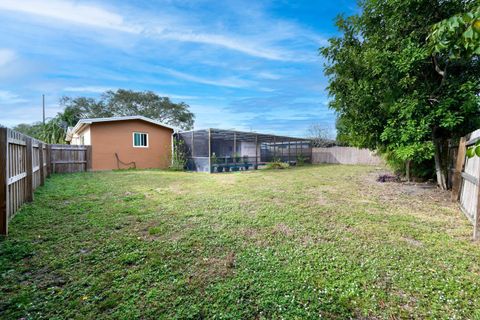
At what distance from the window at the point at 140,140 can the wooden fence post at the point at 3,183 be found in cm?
1049

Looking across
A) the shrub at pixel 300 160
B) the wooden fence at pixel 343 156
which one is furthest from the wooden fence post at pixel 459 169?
the wooden fence at pixel 343 156

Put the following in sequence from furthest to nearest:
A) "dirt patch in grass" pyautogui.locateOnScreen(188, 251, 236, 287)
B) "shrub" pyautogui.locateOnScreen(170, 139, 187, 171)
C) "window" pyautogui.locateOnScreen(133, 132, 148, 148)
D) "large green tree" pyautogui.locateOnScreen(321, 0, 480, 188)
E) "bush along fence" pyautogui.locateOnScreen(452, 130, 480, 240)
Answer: "window" pyautogui.locateOnScreen(133, 132, 148, 148) → "shrub" pyautogui.locateOnScreen(170, 139, 187, 171) → "large green tree" pyautogui.locateOnScreen(321, 0, 480, 188) → "bush along fence" pyautogui.locateOnScreen(452, 130, 480, 240) → "dirt patch in grass" pyautogui.locateOnScreen(188, 251, 236, 287)

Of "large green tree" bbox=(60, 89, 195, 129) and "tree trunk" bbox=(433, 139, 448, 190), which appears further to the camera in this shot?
"large green tree" bbox=(60, 89, 195, 129)

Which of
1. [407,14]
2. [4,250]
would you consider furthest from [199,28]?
[4,250]

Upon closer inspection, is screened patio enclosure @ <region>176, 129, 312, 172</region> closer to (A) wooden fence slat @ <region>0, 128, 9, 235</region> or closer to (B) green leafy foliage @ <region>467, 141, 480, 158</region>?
(A) wooden fence slat @ <region>0, 128, 9, 235</region>

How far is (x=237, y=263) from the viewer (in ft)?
7.51

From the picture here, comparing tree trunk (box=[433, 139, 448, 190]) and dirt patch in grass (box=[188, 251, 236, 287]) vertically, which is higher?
tree trunk (box=[433, 139, 448, 190])

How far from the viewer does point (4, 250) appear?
242cm

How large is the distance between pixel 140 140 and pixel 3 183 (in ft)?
35.6

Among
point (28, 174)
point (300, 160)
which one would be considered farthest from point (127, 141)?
point (300, 160)

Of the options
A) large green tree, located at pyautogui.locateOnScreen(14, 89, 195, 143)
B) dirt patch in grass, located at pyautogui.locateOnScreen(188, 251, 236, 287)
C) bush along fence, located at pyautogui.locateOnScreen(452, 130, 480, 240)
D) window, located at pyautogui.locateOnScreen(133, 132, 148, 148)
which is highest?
large green tree, located at pyautogui.locateOnScreen(14, 89, 195, 143)

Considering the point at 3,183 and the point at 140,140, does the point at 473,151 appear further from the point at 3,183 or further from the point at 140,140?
the point at 140,140

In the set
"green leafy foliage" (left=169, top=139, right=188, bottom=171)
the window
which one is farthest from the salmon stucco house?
"green leafy foliage" (left=169, top=139, right=188, bottom=171)

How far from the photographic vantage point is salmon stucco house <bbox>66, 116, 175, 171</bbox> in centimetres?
1194
